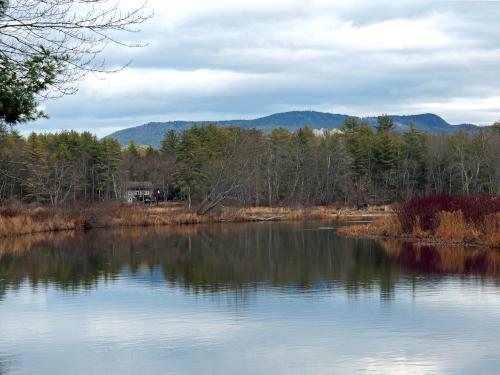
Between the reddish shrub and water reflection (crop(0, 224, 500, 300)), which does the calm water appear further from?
the reddish shrub

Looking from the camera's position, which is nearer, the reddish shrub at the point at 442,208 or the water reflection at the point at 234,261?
the water reflection at the point at 234,261

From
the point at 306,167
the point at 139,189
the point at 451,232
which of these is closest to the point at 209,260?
the point at 451,232

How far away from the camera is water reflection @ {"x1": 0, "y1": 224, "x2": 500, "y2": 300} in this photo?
69.3ft

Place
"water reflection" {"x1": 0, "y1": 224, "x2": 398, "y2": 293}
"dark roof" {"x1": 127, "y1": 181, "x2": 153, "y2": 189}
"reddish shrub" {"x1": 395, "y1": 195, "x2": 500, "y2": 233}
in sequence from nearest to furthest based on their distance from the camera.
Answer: "water reflection" {"x1": 0, "y1": 224, "x2": 398, "y2": 293}, "reddish shrub" {"x1": 395, "y1": 195, "x2": 500, "y2": 233}, "dark roof" {"x1": 127, "y1": 181, "x2": 153, "y2": 189}

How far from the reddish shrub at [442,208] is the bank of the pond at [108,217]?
19.4 metres

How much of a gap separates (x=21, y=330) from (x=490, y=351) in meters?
8.65

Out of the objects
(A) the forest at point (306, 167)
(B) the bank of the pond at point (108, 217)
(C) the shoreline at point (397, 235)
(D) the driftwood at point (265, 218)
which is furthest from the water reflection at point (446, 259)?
(A) the forest at point (306, 167)

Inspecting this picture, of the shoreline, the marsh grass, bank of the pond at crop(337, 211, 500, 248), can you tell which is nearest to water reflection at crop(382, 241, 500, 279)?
the shoreline

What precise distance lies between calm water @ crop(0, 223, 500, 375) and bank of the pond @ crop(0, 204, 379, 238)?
11.7m

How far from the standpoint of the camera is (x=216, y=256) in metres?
28.4

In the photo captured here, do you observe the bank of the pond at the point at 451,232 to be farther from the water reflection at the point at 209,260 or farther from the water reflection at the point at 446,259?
the water reflection at the point at 209,260

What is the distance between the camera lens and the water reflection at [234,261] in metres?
21.1

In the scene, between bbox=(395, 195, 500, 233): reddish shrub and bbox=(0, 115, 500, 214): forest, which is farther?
bbox=(0, 115, 500, 214): forest

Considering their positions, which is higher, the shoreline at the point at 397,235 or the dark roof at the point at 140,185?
the dark roof at the point at 140,185
